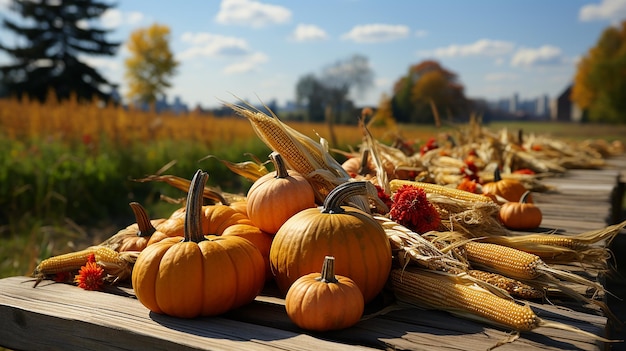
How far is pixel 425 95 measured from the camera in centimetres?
916

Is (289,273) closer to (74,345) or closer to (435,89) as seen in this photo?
(74,345)

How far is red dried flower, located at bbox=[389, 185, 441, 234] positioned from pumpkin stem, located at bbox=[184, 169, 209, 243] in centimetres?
80

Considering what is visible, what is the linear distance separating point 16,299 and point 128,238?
46 centimetres

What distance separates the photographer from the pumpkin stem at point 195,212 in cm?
171

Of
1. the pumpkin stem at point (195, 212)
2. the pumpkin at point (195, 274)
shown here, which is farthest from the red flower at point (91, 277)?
the pumpkin stem at point (195, 212)

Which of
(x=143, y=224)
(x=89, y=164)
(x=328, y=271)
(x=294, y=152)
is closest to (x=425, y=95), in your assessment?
(x=89, y=164)

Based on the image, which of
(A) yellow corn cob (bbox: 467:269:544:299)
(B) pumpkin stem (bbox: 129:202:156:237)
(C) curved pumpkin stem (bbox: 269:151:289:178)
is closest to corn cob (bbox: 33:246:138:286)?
(B) pumpkin stem (bbox: 129:202:156:237)

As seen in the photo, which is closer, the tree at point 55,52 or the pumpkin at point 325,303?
the pumpkin at point 325,303

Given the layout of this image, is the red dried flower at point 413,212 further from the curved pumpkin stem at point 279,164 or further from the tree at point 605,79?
the tree at point 605,79

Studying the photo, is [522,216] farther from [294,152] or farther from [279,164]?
[279,164]

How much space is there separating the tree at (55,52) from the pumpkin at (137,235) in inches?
1328

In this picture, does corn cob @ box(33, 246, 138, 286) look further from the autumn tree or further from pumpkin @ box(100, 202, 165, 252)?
the autumn tree

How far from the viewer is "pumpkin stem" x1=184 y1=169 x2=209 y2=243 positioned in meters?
1.71

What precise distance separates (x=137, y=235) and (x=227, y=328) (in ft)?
2.68
